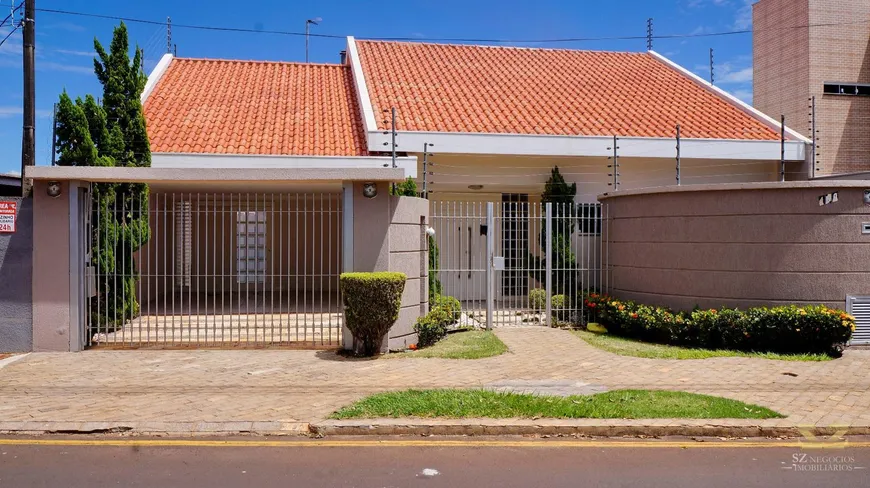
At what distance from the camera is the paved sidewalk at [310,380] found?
6.84 meters

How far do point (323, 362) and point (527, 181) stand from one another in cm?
790

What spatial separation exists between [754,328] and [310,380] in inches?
258

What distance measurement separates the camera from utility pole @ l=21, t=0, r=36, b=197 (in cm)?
1029

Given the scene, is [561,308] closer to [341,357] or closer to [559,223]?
[559,223]

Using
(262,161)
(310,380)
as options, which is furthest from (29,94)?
(310,380)

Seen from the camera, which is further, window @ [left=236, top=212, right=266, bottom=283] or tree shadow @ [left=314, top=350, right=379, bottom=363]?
window @ [left=236, top=212, right=266, bottom=283]

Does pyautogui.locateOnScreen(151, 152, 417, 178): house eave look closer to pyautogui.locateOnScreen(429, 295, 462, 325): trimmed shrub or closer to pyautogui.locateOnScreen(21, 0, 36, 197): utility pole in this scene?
pyautogui.locateOnScreen(429, 295, 462, 325): trimmed shrub

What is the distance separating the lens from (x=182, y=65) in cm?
1933

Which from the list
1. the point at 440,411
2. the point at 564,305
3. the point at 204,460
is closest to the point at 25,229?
the point at 204,460

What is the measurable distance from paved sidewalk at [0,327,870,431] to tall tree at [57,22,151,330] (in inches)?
64.0

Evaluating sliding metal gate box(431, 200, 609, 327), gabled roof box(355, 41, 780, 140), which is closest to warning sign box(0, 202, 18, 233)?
sliding metal gate box(431, 200, 609, 327)

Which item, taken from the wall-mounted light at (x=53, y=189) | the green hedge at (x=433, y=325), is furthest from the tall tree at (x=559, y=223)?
the wall-mounted light at (x=53, y=189)

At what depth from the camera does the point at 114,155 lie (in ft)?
38.4

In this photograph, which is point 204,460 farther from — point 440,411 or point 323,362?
point 323,362
